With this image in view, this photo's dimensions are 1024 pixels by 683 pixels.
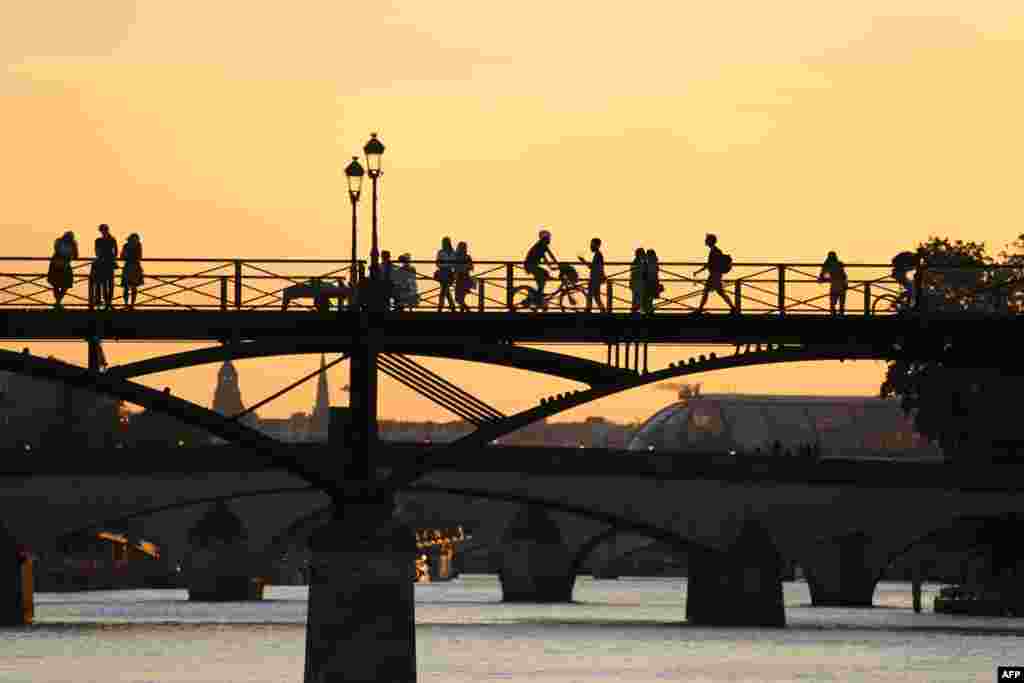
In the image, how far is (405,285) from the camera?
236 ft

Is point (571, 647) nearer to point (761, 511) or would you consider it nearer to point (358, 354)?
point (761, 511)

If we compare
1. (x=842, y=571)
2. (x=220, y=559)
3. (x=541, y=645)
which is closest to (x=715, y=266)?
(x=541, y=645)

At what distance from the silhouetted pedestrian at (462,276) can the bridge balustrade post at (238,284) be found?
4.27m

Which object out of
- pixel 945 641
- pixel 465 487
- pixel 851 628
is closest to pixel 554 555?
pixel 465 487

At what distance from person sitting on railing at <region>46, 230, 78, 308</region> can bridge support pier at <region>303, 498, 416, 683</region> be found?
708 cm

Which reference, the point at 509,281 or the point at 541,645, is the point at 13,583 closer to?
the point at 541,645

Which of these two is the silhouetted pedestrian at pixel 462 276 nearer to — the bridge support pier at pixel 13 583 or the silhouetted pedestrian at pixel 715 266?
the silhouetted pedestrian at pixel 715 266

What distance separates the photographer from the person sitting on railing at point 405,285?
233 ft

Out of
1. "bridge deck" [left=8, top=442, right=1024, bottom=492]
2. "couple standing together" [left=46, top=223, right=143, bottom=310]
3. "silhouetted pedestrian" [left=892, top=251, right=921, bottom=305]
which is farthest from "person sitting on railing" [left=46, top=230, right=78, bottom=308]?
"bridge deck" [left=8, top=442, right=1024, bottom=492]

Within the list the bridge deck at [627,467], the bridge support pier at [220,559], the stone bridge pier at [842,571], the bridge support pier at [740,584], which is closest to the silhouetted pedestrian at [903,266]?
the bridge support pier at [740,584]

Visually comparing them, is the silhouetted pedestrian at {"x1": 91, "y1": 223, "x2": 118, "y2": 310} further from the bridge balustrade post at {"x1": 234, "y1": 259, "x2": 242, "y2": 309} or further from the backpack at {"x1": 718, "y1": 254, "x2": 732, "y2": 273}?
the backpack at {"x1": 718, "y1": 254, "x2": 732, "y2": 273}

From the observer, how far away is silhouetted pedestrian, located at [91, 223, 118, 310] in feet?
232

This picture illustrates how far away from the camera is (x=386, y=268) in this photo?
7125 centimetres

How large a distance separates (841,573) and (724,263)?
65246 mm
